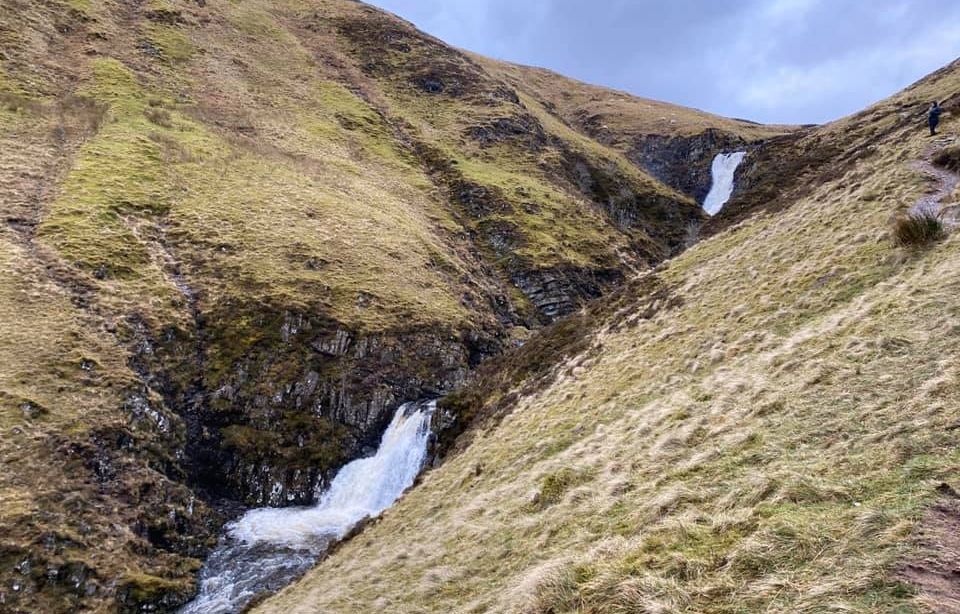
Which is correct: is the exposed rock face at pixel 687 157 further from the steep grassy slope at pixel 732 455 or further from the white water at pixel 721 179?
the steep grassy slope at pixel 732 455

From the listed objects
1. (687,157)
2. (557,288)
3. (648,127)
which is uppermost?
(648,127)

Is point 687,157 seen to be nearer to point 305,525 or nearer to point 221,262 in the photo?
point 221,262

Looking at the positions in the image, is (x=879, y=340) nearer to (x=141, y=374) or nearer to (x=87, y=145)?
(x=141, y=374)

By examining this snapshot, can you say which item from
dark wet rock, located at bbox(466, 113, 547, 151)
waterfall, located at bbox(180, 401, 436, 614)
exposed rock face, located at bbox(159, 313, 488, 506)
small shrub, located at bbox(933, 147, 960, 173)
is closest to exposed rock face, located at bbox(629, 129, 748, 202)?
dark wet rock, located at bbox(466, 113, 547, 151)

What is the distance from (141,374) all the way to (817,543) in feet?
123

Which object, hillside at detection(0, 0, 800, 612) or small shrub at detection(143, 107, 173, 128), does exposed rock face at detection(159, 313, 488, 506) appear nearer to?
hillside at detection(0, 0, 800, 612)

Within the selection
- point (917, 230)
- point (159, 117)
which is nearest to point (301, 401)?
point (917, 230)

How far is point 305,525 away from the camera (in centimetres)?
3238

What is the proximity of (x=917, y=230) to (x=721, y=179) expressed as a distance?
90372 millimetres

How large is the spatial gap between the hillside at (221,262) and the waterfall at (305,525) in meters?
1.29

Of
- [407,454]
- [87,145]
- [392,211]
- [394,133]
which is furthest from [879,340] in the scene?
[394,133]

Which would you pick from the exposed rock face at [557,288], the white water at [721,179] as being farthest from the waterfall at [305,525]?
the white water at [721,179]

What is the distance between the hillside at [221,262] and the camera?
94.2ft

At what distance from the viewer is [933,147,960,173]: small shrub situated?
22.0 m
